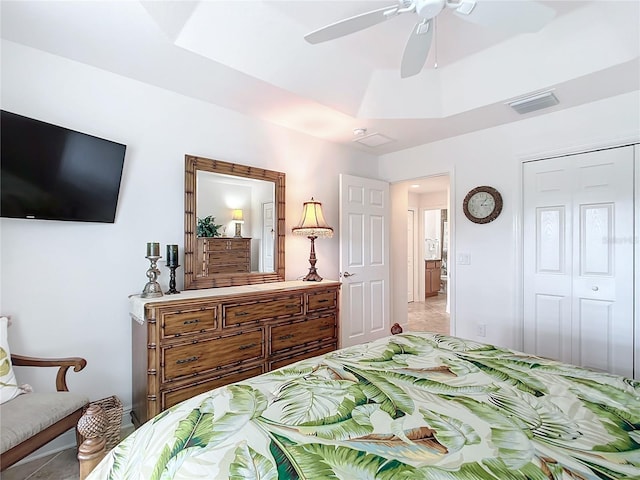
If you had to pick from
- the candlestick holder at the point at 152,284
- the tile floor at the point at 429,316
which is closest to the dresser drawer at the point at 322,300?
the candlestick holder at the point at 152,284

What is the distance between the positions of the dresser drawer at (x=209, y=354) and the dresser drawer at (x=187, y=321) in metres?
0.09

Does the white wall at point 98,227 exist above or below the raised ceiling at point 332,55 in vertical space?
below

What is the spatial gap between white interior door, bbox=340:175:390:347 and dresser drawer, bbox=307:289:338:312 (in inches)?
21.5

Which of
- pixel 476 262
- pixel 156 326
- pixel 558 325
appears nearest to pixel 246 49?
pixel 156 326

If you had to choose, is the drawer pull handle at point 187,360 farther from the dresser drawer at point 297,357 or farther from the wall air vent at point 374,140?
the wall air vent at point 374,140

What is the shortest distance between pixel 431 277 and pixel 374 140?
16.6 ft

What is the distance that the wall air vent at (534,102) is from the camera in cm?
266

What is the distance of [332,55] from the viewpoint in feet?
8.41

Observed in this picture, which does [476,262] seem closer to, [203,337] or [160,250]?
[203,337]

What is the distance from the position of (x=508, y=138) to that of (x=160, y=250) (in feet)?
11.0

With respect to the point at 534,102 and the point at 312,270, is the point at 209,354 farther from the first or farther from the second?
the point at 534,102

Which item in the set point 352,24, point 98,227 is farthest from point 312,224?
point 352,24

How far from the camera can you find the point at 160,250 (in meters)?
2.54

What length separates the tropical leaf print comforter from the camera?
807mm
